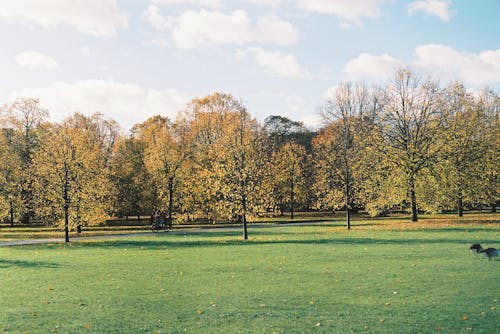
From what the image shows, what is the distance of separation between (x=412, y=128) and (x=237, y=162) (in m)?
22.1

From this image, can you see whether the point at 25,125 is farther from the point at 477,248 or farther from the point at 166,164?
the point at 477,248

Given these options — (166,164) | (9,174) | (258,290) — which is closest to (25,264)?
(258,290)

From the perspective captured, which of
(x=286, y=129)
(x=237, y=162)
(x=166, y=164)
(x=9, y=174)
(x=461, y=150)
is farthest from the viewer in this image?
(x=286, y=129)

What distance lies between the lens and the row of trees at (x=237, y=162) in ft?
124

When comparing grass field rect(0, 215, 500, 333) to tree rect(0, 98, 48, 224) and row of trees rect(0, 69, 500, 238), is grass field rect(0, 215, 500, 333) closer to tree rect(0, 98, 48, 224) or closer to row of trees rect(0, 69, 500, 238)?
row of trees rect(0, 69, 500, 238)

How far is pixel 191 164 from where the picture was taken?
6000cm

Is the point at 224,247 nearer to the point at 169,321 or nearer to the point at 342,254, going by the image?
the point at 342,254

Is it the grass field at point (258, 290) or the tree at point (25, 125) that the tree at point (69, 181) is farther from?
the tree at point (25, 125)

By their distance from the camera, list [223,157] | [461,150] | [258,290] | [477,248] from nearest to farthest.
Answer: [258,290]
[477,248]
[223,157]
[461,150]

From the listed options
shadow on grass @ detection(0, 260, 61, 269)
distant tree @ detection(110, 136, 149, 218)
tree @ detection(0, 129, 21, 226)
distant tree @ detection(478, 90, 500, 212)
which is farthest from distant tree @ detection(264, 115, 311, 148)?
shadow on grass @ detection(0, 260, 61, 269)

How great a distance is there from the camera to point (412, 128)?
50.5 metres

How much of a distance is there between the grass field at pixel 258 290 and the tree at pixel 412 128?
1940 cm

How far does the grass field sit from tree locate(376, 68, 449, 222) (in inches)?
764

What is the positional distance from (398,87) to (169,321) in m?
45.3
